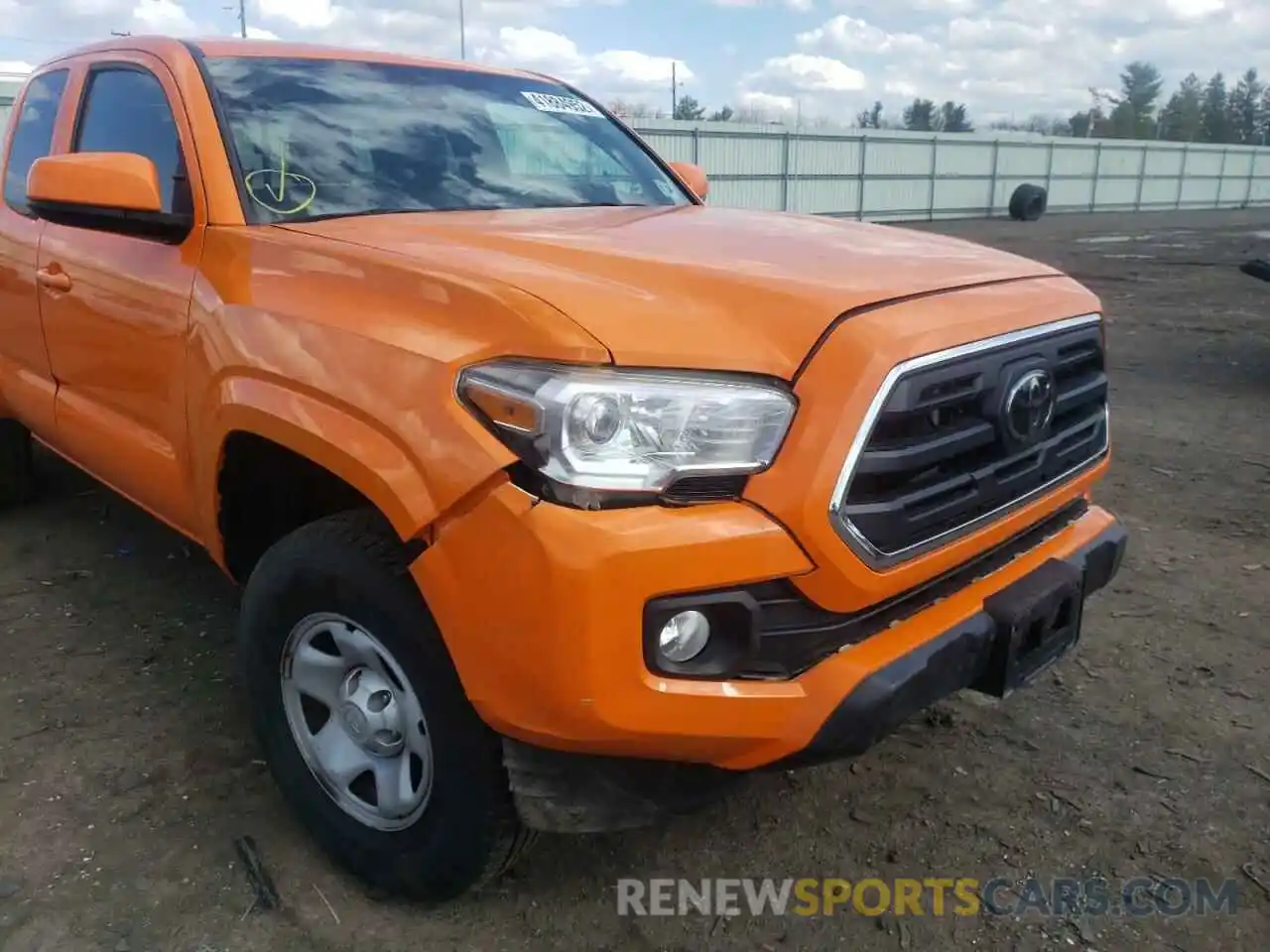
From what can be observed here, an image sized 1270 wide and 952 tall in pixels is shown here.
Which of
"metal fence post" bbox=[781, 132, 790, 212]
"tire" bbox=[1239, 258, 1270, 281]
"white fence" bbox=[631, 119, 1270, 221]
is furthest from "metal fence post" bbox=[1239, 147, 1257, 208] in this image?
"tire" bbox=[1239, 258, 1270, 281]

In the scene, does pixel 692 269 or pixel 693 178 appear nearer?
pixel 692 269

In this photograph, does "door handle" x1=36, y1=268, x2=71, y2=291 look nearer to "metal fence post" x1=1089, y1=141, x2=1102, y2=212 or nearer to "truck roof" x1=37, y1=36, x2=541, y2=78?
"truck roof" x1=37, y1=36, x2=541, y2=78

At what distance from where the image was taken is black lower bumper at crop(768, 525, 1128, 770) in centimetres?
195

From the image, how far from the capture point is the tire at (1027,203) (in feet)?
104

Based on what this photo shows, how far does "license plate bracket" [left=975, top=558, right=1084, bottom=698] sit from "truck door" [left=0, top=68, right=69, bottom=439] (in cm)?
319

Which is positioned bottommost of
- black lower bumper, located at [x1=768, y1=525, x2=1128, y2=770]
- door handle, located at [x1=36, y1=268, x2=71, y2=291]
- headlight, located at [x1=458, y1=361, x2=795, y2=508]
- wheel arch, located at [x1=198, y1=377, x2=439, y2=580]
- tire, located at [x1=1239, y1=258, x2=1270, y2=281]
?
black lower bumper, located at [x1=768, y1=525, x2=1128, y2=770]

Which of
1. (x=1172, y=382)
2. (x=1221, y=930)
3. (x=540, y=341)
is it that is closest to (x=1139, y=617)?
(x=1221, y=930)

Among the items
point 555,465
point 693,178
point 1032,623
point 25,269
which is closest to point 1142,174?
point 693,178

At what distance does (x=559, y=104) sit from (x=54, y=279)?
1.82 meters

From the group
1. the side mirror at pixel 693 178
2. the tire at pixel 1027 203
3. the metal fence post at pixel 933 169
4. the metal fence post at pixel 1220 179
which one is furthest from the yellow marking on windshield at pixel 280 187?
the metal fence post at pixel 1220 179

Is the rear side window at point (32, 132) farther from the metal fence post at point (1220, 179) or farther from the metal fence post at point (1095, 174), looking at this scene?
the metal fence post at point (1220, 179)

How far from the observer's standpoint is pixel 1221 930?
A: 228 centimetres

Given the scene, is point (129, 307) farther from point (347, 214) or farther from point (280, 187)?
point (347, 214)

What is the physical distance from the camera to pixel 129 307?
115 inches
